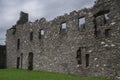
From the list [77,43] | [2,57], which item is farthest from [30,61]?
[77,43]

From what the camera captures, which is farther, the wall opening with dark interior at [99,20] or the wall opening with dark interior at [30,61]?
the wall opening with dark interior at [30,61]

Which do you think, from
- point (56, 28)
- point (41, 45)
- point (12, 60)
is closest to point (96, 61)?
point (56, 28)

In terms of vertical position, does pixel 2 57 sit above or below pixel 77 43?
below

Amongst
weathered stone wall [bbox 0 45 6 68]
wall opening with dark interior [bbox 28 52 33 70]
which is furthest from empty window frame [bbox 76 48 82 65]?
weathered stone wall [bbox 0 45 6 68]

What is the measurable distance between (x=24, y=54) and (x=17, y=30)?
503 cm

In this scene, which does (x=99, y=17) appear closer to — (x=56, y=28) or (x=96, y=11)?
(x=96, y=11)

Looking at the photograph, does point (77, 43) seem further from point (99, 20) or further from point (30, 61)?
point (30, 61)

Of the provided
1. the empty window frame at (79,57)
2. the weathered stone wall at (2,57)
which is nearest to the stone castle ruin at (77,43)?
the empty window frame at (79,57)

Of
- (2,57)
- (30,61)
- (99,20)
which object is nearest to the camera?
(99,20)

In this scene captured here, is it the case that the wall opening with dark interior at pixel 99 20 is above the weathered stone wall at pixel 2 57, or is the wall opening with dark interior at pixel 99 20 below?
above

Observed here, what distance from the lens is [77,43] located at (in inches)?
1063

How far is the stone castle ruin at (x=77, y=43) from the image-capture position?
2316 cm

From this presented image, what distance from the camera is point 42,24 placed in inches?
1331

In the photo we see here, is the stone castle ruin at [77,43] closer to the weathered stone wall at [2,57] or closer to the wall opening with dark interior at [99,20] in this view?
Result: the wall opening with dark interior at [99,20]
